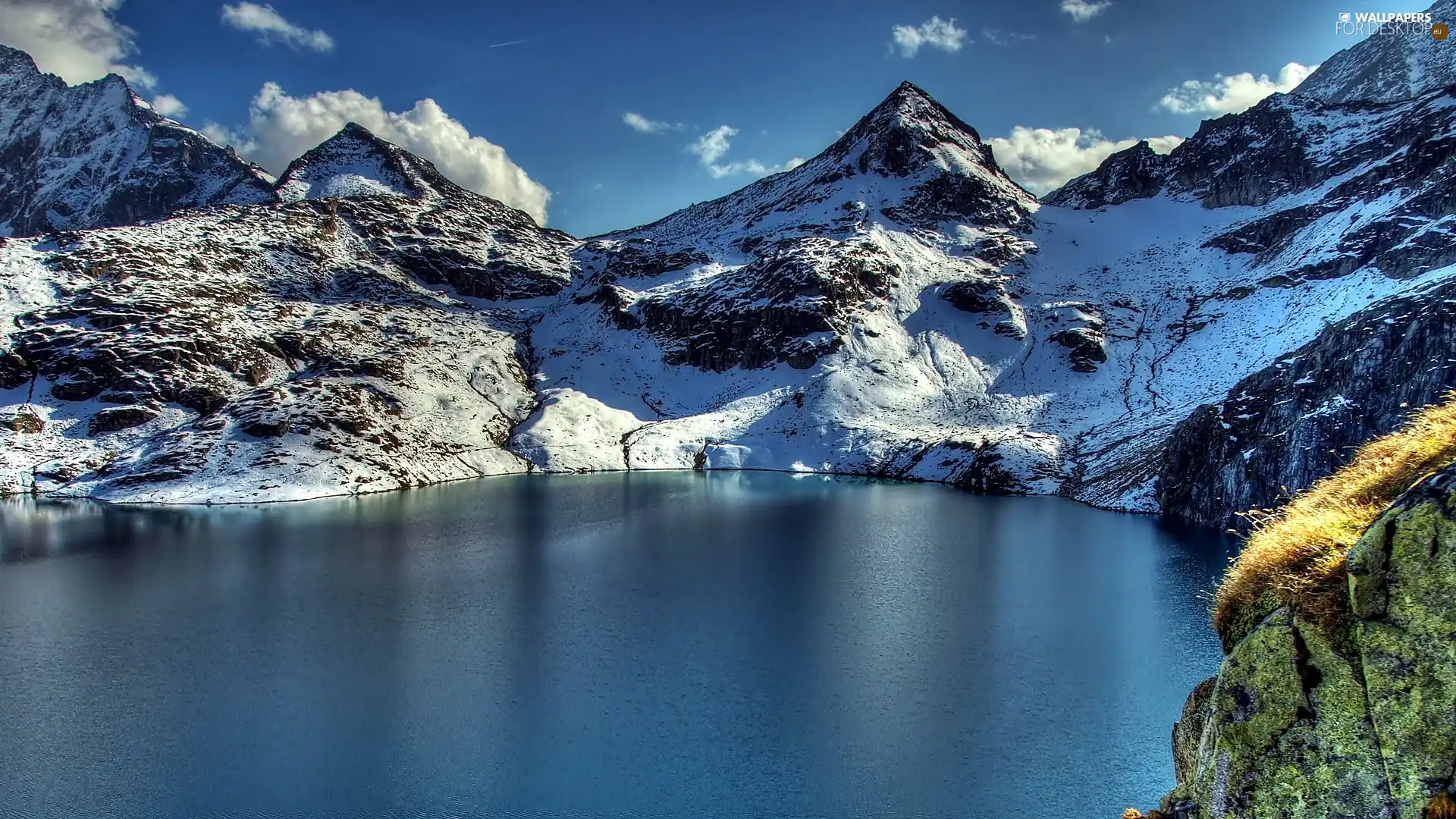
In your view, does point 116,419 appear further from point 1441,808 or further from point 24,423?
point 1441,808

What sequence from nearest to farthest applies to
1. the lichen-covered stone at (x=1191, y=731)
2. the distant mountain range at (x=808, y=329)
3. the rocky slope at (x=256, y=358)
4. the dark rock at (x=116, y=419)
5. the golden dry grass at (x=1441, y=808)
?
1. the golden dry grass at (x=1441, y=808)
2. the lichen-covered stone at (x=1191, y=731)
3. the distant mountain range at (x=808, y=329)
4. the rocky slope at (x=256, y=358)
5. the dark rock at (x=116, y=419)

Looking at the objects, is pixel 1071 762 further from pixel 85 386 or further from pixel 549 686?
pixel 85 386

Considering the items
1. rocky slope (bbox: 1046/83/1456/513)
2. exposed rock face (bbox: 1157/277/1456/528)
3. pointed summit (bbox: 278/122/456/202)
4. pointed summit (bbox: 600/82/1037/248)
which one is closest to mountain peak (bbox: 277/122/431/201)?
pointed summit (bbox: 278/122/456/202)

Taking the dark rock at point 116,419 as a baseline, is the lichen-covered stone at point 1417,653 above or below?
below

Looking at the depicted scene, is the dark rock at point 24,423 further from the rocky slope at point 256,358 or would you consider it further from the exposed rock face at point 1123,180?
the exposed rock face at point 1123,180

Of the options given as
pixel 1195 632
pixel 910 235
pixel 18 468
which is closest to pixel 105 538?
pixel 18 468

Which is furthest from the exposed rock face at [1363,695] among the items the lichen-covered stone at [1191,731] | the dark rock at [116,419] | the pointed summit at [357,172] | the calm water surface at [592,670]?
the pointed summit at [357,172]
